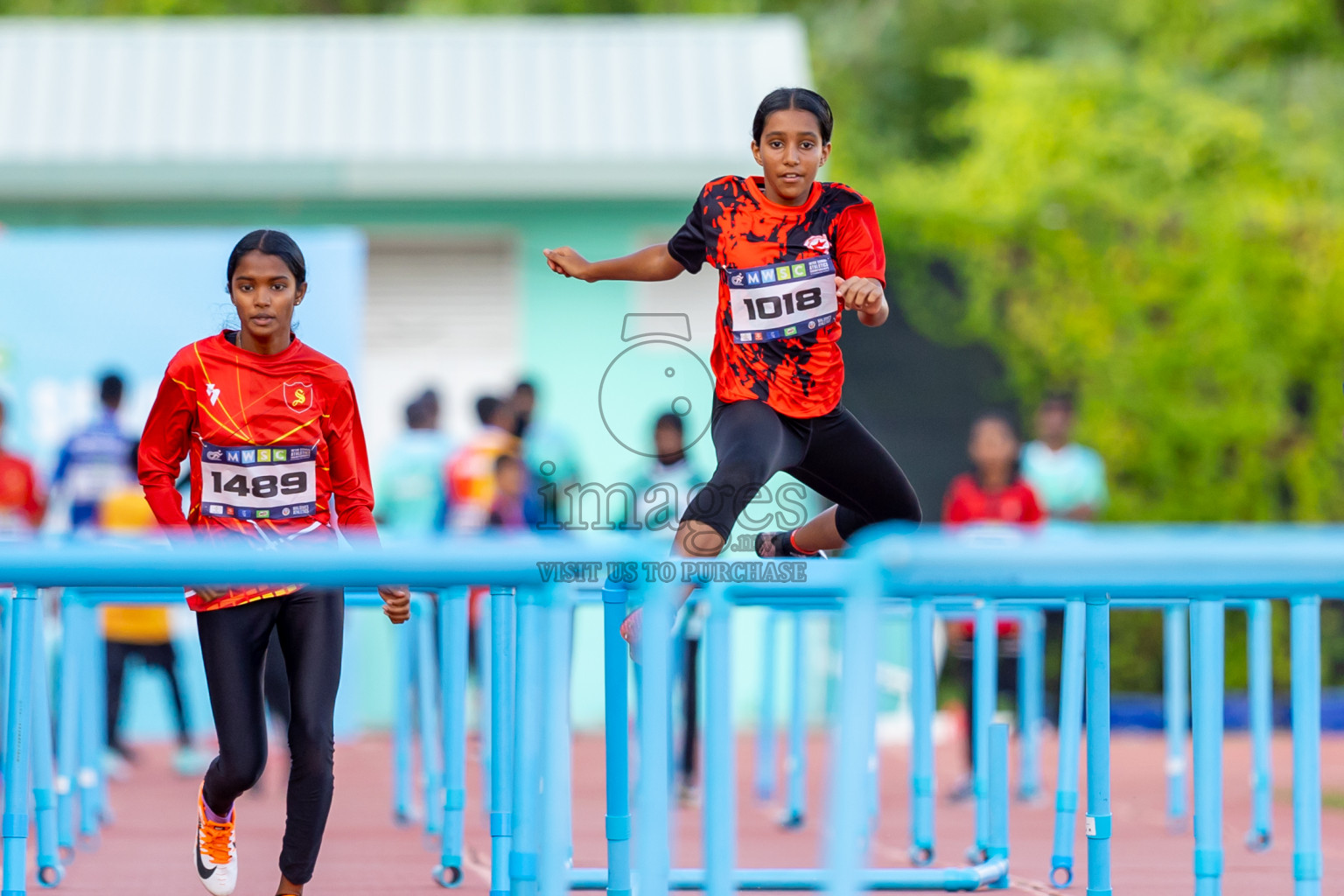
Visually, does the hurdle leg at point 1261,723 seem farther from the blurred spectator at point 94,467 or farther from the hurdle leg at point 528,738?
the blurred spectator at point 94,467

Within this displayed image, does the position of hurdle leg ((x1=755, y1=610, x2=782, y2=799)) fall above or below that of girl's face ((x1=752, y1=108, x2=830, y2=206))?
below

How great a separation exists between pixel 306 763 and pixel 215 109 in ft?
26.3

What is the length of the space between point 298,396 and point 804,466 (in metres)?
1.36

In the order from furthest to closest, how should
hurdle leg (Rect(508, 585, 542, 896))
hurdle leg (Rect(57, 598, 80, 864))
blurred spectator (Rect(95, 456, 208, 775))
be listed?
blurred spectator (Rect(95, 456, 208, 775)) < hurdle leg (Rect(57, 598, 80, 864)) < hurdle leg (Rect(508, 585, 542, 896))

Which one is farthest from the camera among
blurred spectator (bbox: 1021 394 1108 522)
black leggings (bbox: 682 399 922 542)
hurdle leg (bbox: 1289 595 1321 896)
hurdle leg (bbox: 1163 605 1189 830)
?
blurred spectator (bbox: 1021 394 1108 522)

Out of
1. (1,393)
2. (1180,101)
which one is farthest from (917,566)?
(1180,101)

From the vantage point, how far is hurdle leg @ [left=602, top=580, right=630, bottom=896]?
388 cm

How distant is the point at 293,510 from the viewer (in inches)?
162

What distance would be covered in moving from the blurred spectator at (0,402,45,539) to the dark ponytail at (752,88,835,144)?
5.55 metres

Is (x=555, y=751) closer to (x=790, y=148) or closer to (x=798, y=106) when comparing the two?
(x=790, y=148)

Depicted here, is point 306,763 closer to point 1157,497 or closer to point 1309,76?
point 1157,497

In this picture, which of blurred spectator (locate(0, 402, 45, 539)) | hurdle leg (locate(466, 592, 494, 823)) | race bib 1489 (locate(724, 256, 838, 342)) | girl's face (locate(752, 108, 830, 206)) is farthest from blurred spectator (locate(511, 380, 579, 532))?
girl's face (locate(752, 108, 830, 206))

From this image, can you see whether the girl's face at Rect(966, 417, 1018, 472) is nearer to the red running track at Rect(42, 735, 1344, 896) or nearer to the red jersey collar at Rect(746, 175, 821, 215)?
the red running track at Rect(42, 735, 1344, 896)

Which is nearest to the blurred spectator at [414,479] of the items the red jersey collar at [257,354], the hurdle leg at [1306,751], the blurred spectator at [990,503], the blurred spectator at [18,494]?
the blurred spectator at [18,494]
